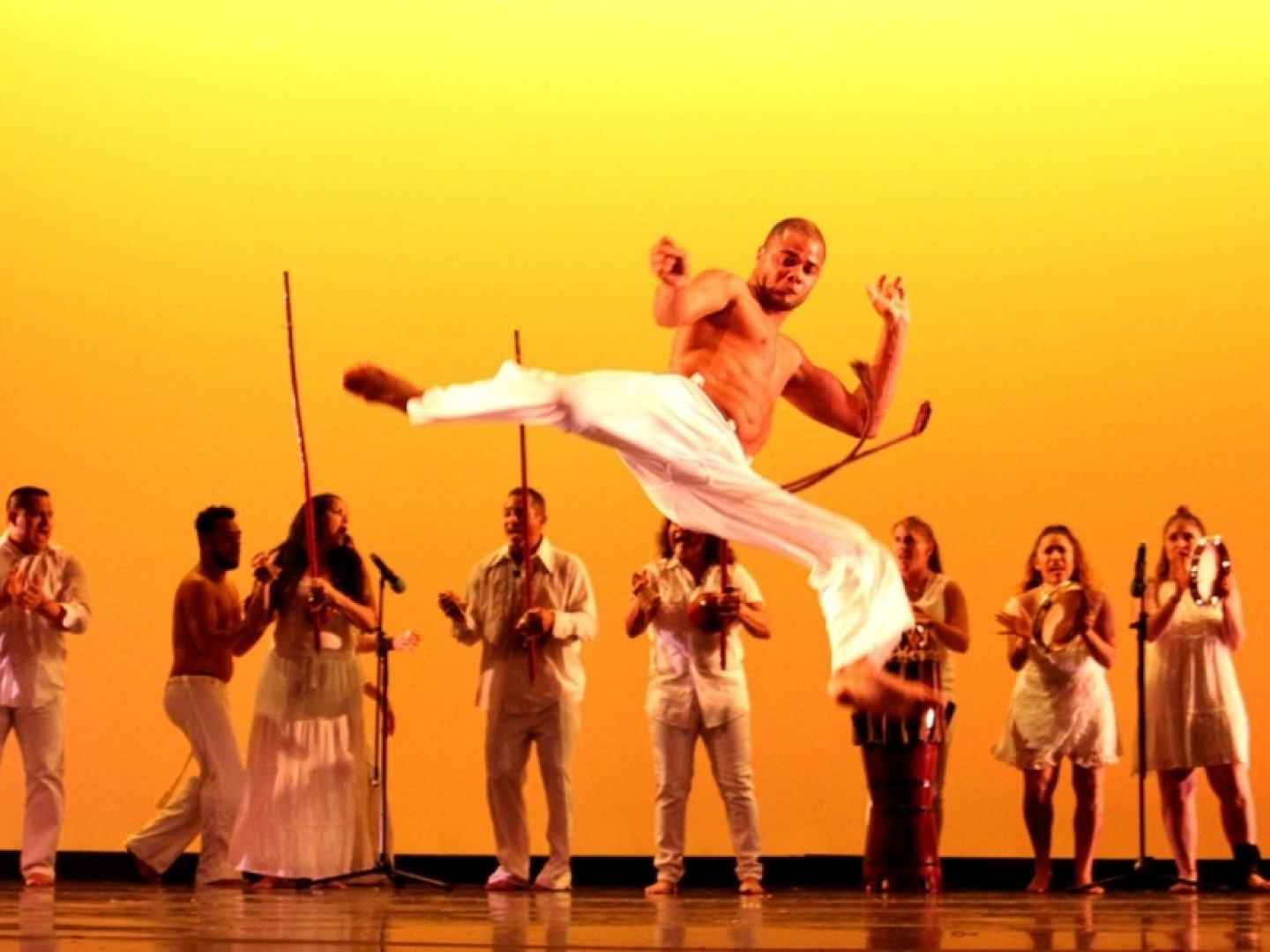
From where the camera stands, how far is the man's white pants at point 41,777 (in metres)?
7.95

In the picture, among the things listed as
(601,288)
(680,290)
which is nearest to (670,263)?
(680,290)

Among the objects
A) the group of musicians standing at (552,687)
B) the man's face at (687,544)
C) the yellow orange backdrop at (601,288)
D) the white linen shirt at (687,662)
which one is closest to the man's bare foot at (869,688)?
the group of musicians standing at (552,687)

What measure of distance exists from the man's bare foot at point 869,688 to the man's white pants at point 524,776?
3208 millimetres

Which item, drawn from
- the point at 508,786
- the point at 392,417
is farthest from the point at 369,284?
the point at 508,786

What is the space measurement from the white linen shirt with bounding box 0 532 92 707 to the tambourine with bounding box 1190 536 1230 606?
425cm

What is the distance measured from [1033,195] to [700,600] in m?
2.72

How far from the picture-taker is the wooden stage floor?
4.44 metres

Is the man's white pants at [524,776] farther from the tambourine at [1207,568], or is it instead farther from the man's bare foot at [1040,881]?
the tambourine at [1207,568]

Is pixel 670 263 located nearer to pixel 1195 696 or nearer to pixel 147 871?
pixel 1195 696

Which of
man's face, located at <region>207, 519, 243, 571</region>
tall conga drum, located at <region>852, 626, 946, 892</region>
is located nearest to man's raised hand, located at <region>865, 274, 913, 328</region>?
tall conga drum, located at <region>852, 626, 946, 892</region>

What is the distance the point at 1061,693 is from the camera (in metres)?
7.91

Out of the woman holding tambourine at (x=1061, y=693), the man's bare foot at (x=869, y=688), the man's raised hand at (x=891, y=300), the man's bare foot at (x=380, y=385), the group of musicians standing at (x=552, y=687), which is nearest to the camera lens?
the man's bare foot at (x=869, y=688)

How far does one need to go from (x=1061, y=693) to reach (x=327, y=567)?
2.84 m

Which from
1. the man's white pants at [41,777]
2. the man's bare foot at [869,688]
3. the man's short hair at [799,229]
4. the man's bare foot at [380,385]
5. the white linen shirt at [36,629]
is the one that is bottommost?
the man's white pants at [41,777]
